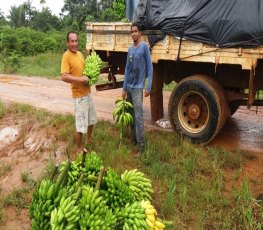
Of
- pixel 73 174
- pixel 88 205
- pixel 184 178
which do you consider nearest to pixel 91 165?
pixel 73 174

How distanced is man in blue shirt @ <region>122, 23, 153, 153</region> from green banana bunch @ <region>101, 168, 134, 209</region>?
312 centimetres

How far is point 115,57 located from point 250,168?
389 cm

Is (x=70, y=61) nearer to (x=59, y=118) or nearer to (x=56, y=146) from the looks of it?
(x=56, y=146)

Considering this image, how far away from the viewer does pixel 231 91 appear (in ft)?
21.8

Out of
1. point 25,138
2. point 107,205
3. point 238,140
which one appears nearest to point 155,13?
point 238,140

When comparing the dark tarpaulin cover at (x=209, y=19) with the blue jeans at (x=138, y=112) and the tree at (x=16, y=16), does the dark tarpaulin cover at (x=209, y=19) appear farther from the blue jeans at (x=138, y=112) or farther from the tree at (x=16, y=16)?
the tree at (x=16, y=16)

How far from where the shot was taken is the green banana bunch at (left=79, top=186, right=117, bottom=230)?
8.39ft

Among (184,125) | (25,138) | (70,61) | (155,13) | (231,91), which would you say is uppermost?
(155,13)

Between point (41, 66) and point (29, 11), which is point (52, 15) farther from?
point (41, 66)

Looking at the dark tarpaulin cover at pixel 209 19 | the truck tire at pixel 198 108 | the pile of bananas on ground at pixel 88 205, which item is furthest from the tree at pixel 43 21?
the pile of bananas on ground at pixel 88 205

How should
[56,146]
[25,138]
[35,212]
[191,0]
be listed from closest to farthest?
[35,212] < [191,0] < [56,146] < [25,138]

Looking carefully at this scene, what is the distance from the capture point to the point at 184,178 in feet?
17.8

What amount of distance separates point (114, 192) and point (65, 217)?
0.46 m

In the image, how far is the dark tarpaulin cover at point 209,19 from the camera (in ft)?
18.5
